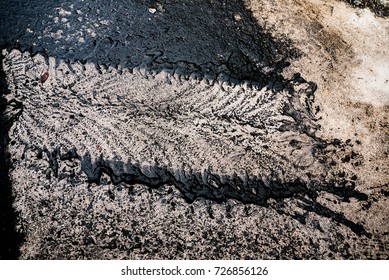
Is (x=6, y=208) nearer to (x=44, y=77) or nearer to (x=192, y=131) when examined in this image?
(x=44, y=77)

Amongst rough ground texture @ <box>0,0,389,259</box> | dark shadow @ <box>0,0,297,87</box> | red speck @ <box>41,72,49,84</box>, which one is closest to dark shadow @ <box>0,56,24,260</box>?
rough ground texture @ <box>0,0,389,259</box>

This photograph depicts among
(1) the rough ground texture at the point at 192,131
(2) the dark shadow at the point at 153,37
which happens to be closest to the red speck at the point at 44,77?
(1) the rough ground texture at the point at 192,131

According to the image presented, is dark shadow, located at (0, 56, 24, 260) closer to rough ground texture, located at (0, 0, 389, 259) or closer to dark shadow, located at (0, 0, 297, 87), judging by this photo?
rough ground texture, located at (0, 0, 389, 259)

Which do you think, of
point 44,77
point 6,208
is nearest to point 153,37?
point 44,77

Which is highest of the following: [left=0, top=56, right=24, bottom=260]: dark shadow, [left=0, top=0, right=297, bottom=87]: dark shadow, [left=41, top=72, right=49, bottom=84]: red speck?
[left=0, top=0, right=297, bottom=87]: dark shadow

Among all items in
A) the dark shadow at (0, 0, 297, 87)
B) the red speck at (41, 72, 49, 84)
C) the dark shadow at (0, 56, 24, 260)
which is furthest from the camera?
the dark shadow at (0, 0, 297, 87)

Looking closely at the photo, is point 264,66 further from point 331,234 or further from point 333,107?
point 331,234
